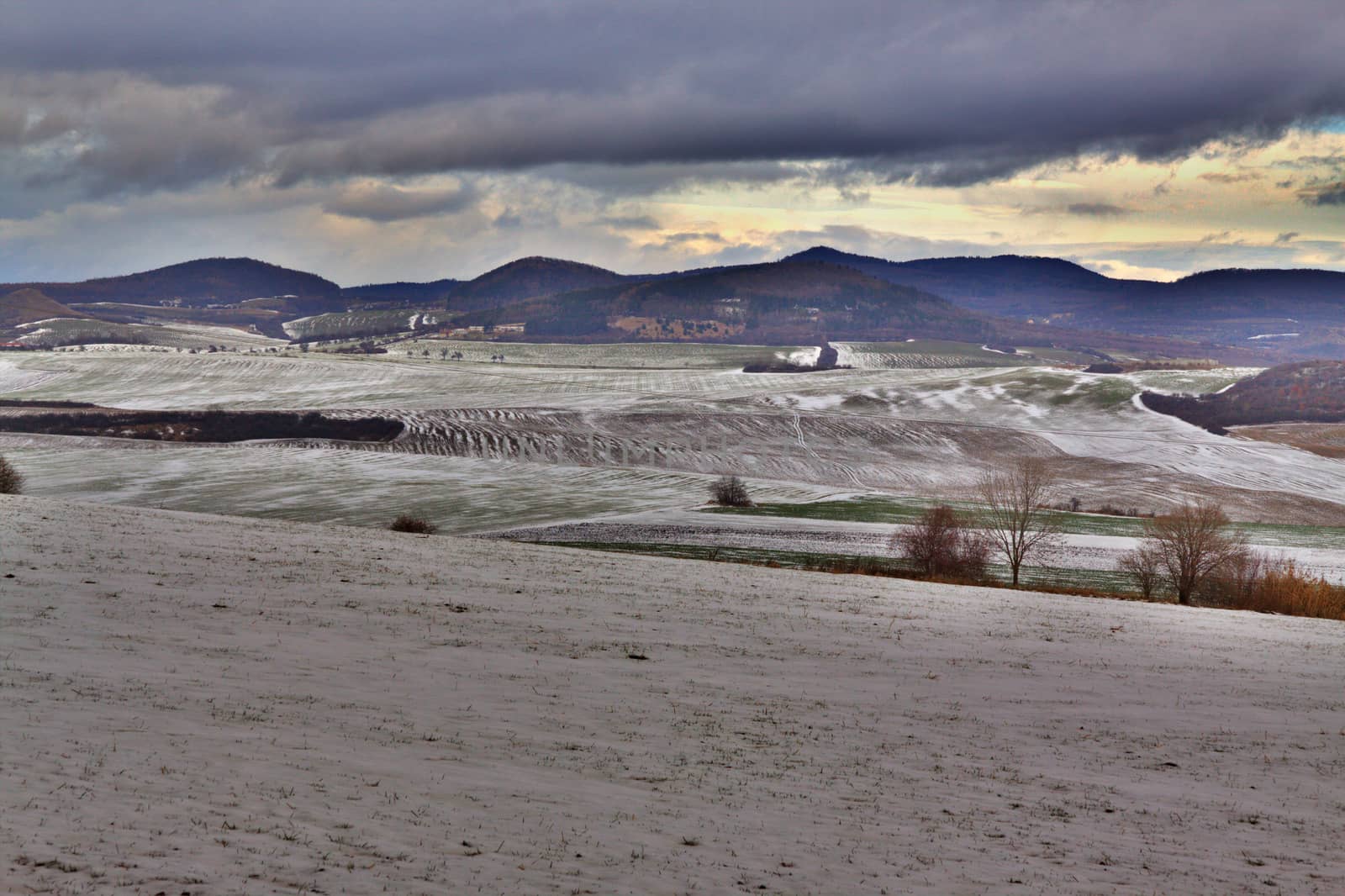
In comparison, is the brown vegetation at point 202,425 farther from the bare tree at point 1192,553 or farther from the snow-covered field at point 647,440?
the bare tree at point 1192,553

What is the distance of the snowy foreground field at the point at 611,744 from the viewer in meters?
12.5

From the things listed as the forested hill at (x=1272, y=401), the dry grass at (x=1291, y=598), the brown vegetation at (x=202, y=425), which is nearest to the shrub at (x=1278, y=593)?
the dry grass at (x=1291, y=598)

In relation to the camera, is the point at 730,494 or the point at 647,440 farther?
the point at 647,440

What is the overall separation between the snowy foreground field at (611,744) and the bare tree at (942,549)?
2079cm

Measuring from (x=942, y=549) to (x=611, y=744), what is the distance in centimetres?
3868

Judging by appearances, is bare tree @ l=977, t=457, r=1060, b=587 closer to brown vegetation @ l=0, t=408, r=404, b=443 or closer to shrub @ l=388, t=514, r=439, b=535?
shrub @ l=388, t=514, r=439, b=535

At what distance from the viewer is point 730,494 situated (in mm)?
76688

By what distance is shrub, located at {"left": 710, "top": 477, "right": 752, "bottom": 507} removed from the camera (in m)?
75.5

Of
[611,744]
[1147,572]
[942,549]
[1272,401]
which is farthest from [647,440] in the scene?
[1272,401]

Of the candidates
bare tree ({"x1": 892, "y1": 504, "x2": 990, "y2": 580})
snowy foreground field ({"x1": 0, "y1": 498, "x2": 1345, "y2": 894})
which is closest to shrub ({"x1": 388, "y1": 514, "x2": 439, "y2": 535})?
snowy foreground field ({"x1": 0, "y1": 498, "x2": 1345, "y2": 894})

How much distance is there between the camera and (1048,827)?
15.1 m

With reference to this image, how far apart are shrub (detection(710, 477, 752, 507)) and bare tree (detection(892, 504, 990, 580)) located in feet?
60.5

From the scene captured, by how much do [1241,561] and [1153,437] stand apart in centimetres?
8654

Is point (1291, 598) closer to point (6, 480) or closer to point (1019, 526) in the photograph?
point (1019, 526)
